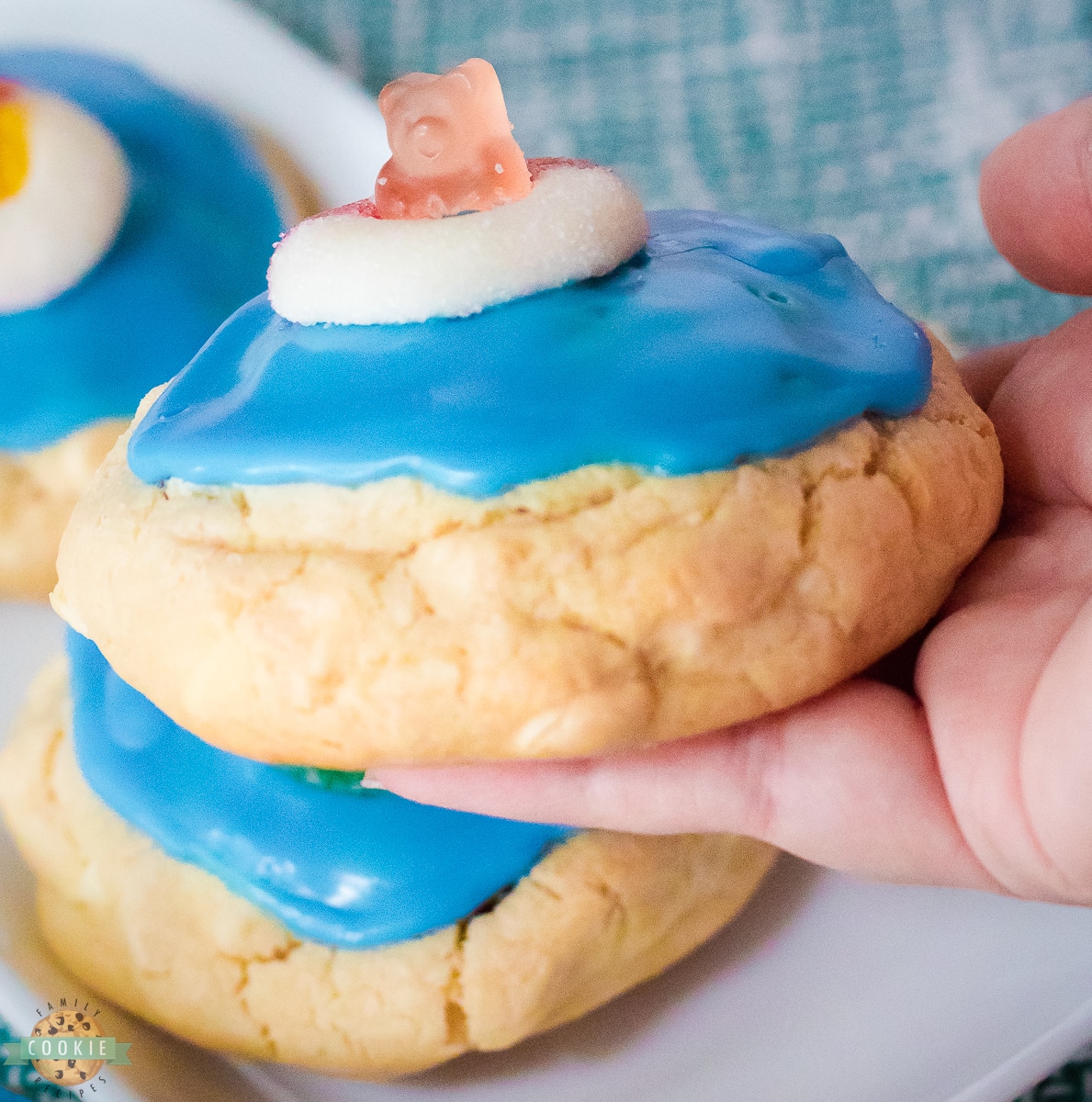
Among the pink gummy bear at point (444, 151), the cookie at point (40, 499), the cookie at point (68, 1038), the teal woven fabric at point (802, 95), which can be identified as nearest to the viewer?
the pink gummy bear at point (444, 151)

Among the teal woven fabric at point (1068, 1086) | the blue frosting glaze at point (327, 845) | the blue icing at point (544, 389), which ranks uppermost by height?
the blue icing at point (544, 389)

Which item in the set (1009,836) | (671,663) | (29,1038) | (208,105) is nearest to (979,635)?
(1009,836)

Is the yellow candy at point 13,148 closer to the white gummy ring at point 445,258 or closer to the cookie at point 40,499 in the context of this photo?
the cookie at point 40,499

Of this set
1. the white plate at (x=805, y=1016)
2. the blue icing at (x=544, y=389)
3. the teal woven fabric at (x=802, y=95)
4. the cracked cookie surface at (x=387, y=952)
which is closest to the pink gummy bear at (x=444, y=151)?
the blue icing at (x=544, y=389)

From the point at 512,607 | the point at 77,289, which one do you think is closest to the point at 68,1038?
the point at 512,607

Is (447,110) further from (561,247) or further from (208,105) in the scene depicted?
(208,105)

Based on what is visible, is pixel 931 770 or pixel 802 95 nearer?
pixel 931 770

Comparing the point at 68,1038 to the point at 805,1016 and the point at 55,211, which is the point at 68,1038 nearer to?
the point at 805,1016
